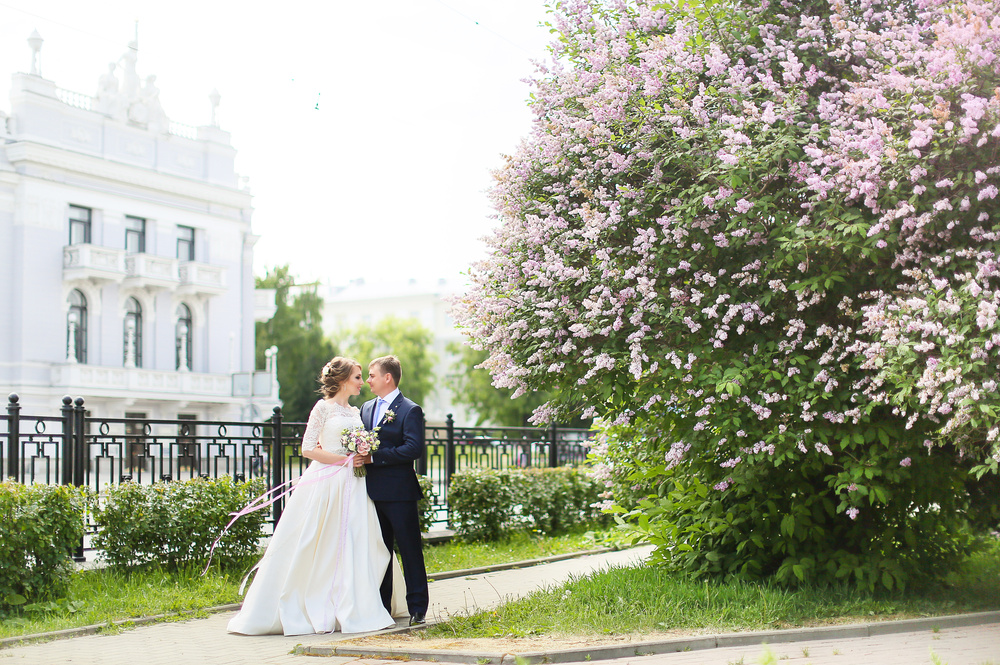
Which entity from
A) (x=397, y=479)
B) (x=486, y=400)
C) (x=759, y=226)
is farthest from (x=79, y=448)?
(x=486, y=400)

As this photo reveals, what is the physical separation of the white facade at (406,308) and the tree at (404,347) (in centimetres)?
1191

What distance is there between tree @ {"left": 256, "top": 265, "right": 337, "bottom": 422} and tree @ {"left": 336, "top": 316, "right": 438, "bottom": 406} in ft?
33.3

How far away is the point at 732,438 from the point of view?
674cm

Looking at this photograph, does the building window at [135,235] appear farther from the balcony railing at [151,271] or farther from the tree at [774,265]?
the tree at [774,265]

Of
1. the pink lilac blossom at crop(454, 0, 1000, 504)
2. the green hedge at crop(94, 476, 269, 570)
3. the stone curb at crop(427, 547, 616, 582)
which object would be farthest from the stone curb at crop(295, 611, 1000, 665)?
the stone curb at crop(427, 547, 616, 582)

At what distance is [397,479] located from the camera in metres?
7.39

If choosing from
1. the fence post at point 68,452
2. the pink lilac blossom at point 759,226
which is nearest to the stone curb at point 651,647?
the pink lilac blossom at point 759,226

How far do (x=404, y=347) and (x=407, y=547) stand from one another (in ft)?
206

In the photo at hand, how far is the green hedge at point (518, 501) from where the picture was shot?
12.9m

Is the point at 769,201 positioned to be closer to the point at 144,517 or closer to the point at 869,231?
the point at 869,231

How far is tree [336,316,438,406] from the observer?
224ft

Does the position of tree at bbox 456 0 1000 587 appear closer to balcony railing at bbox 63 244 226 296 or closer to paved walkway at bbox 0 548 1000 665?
paved walkway at bbox 0 548 1000 665

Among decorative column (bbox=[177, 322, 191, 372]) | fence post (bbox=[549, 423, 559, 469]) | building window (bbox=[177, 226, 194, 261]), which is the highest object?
building window (bbox=[177, 226, 194, 261])

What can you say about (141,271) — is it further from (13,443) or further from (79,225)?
(13,443)
